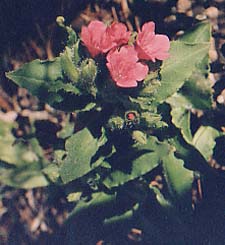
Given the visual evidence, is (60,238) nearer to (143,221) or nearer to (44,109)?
(143,221)

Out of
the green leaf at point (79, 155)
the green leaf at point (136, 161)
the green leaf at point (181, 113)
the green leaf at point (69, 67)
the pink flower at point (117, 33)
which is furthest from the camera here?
the green leaf at point (181, 113)

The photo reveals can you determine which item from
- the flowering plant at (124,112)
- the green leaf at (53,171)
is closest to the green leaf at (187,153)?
the flowering plant at (124,112)

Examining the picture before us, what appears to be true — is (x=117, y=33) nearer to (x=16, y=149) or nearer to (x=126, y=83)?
(x=126, y=83)

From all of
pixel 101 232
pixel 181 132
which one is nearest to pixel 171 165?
pixel 181 132

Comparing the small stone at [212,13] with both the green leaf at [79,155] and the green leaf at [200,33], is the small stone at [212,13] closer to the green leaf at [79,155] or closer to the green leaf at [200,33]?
the green leaf at [200,33]

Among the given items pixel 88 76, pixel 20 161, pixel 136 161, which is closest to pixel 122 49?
pixel 88 76
